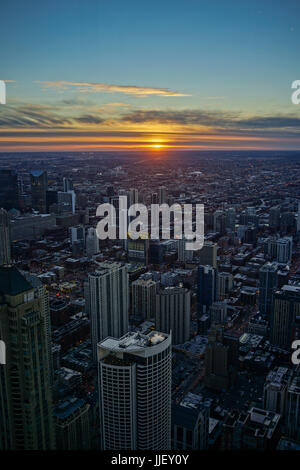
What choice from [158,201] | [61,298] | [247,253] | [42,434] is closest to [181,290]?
[61,298]

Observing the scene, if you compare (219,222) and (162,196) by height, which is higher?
(162,196)

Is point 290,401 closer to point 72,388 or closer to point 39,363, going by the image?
point 72,388

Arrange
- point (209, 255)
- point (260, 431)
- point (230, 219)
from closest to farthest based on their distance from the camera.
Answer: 1. point (260, 431)
2. point (209, 255)
3. point (230, 219)

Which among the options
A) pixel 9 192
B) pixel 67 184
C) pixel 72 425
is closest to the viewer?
pixel 72 425

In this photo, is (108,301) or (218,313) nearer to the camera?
(108,301)

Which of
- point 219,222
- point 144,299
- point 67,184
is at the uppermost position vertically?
point 67,184

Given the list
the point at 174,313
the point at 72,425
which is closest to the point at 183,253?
the point at 174,313

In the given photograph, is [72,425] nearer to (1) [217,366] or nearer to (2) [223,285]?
(1) [217,366]
